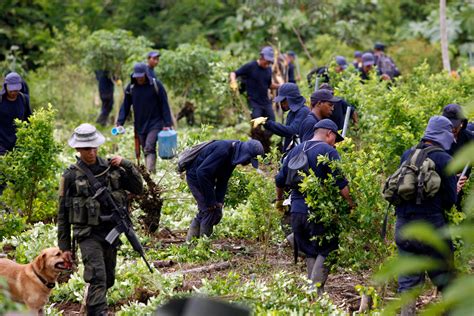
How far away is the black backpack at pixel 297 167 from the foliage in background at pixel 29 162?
372 centimetres

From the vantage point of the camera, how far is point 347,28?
1070 inches

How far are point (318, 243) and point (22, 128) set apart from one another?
4440 mm

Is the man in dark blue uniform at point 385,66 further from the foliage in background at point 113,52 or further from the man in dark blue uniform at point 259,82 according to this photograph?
the man in dark blue uniform at point 259,82

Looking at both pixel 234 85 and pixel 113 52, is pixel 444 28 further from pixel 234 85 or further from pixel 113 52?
pixel 113 52

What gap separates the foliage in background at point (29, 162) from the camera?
35.8 ft

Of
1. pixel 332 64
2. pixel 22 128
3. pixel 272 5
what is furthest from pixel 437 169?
pixel 272 5

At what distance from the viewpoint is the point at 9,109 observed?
12.0 metres

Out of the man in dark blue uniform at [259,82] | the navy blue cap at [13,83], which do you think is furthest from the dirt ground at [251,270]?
the man in dark blue uniform at [259,82]

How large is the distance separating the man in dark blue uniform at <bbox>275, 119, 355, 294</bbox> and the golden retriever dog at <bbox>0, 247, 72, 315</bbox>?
87.2 inches

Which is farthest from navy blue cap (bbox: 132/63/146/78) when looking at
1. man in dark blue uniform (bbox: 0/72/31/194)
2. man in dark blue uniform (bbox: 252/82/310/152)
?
man in dark blue uniform (bbox: 252/82/310/152)

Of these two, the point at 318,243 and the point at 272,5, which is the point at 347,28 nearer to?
the point at 272,5

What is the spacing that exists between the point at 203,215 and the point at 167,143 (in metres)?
4.05

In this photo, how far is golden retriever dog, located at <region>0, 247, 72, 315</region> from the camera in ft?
23.5

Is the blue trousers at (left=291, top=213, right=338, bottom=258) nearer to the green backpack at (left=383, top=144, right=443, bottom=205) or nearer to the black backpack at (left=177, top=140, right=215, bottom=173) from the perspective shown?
the green backpack at (left=383, top=144, right=443, bottom=205)
